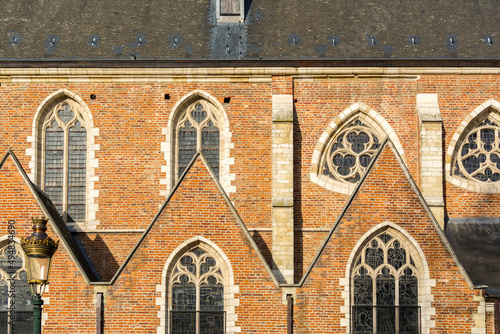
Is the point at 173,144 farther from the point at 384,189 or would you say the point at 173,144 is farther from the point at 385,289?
the point at 385,289

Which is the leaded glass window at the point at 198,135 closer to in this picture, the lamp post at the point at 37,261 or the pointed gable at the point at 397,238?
the pointed gable at the point at 397,238

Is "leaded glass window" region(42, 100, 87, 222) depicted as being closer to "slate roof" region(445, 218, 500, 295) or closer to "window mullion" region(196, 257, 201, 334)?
"window mullion" region(196, 257, 201, 334)

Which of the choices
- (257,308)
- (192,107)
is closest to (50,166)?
(192,107)

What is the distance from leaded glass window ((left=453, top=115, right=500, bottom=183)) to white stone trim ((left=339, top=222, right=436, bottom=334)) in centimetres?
510

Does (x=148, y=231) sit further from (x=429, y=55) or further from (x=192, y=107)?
(x=429, y=55)

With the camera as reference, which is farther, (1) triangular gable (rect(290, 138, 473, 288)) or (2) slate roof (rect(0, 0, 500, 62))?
(2) slate roof (rect(0, 0, 500, 62))

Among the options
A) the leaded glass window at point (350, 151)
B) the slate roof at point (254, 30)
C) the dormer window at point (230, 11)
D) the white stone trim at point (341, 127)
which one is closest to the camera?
the white stone trim at point (341, 127)

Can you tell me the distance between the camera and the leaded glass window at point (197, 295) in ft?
69.9

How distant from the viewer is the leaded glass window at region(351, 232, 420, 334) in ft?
69.5

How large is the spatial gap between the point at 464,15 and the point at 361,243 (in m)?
9.55

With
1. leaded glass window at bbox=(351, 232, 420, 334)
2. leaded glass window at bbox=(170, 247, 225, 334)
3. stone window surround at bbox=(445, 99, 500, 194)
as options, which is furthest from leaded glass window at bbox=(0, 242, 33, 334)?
stone window surround at bbox=(445, 99, 500, 194)

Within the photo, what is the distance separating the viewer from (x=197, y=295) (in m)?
21.5

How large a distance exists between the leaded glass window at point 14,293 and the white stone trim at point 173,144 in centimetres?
478

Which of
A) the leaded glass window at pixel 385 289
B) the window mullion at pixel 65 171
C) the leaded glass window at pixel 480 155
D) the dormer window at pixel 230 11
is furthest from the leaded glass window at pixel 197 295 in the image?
the dormer window at pixel 230 11
